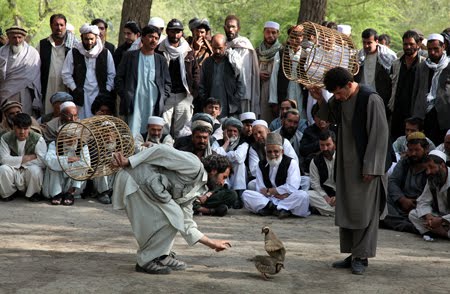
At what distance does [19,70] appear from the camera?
440 inches

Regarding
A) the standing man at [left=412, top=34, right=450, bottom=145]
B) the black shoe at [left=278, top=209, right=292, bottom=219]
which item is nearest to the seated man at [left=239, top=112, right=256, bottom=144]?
the black shoe at [left=278, top=209, right=292, bottom=219]

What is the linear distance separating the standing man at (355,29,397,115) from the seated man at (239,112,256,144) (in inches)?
61.3

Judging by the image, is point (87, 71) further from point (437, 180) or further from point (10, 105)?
point (437, 180)

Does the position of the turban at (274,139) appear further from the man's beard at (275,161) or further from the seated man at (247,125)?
the seated man at (247,125)

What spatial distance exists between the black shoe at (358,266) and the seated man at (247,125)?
4006mm

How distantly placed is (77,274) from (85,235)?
1730 mm

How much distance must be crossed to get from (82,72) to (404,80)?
14.0 ft

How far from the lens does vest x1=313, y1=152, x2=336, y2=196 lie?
32.6 feet

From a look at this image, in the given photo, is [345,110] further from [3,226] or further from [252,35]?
[252,35]

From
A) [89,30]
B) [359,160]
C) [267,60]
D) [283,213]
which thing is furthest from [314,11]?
[359,160]

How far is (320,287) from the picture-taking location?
6.51 metres

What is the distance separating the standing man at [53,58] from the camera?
11.3 m

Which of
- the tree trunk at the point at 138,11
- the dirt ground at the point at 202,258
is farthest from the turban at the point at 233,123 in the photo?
Result: the tree trunk at the point at 138,11

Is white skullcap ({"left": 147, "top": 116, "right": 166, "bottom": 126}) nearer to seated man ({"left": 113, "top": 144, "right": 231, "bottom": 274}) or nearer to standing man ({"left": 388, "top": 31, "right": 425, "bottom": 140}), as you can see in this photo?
standing man ({"left": 388, "top": 31, "right": 425, "bottom": 140})
